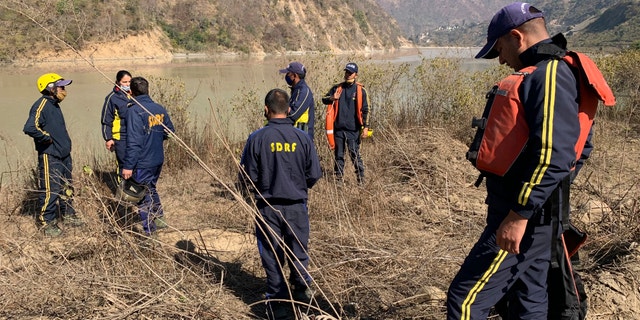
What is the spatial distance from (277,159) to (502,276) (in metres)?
1.53

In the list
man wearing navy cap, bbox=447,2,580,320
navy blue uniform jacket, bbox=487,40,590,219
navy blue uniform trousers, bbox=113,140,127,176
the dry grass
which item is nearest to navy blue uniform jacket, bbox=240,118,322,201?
the dry grass

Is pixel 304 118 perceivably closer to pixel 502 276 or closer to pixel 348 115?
pixel 348 115

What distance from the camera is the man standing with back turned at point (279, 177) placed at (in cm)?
273

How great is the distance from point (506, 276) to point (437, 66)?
7.73 metres

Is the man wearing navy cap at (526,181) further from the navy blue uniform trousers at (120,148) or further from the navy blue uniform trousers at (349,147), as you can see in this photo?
the navy blue uniform trousers at (120,148)

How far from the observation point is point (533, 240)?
166 cm

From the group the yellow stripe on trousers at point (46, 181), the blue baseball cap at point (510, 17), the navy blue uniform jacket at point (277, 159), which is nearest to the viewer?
the blue baseball cap at point (510, 17)

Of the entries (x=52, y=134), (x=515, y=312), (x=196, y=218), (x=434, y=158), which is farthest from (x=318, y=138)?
(x=515, y=312)

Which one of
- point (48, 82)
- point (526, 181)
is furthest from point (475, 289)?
point (48, 82)

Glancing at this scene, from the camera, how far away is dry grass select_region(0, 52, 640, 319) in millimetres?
2512

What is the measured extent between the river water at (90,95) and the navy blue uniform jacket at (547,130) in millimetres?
1843

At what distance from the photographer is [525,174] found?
1.51m

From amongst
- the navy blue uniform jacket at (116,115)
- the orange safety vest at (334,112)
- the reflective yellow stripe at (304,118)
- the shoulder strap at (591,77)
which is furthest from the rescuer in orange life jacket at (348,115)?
the shoulder strap at (591,77)

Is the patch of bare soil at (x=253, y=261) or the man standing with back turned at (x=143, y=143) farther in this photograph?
the man standing with back turned at (x=143, y=143)
